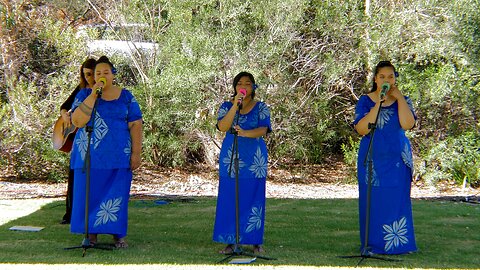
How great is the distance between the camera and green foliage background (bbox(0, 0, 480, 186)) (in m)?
12.6

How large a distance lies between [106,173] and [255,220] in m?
1.42

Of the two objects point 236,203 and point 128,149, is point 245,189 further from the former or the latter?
point 128,149

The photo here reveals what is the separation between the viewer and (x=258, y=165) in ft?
21.2

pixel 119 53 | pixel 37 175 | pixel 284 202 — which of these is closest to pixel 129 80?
pixel 119 53

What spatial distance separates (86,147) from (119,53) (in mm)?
7903

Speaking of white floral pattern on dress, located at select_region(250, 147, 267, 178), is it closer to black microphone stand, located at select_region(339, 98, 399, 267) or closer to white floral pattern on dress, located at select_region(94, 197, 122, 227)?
black microphone stand, located at select_region(339, 98, 399, 267)

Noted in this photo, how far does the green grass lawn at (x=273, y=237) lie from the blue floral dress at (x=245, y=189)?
9.7 inches

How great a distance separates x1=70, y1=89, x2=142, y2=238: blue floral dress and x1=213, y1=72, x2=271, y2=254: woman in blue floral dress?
35.3 inches

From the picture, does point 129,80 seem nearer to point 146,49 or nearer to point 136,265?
point 146,49

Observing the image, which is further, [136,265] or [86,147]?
[86,147]

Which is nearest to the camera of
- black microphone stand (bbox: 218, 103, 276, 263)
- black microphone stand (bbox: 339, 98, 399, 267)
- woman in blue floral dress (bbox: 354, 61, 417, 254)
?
black microphone stand (bbox: 339, 98, 399, 267)

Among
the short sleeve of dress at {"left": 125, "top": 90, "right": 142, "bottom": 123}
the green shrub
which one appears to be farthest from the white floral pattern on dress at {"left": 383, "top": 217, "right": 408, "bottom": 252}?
the green shrub

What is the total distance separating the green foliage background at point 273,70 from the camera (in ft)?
41.3

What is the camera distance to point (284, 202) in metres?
10.7
